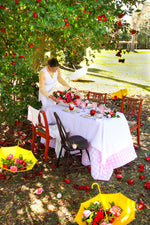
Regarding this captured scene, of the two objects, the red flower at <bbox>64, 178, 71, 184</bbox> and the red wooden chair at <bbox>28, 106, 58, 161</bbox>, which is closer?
the red flower at <bbox>64, 178, 71, 184</bbox>

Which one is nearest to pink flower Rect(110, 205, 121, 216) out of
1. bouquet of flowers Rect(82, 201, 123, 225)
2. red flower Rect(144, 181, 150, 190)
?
bouquet of flowers Rect(82, 201, 123, 225)

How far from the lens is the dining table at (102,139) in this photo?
371cm

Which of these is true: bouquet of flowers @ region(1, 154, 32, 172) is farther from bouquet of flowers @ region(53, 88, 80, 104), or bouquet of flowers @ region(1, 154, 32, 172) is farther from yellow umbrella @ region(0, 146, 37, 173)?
bouquet of flowers @ region(53, 88, 80, 104)

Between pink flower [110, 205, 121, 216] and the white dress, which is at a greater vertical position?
the white dress

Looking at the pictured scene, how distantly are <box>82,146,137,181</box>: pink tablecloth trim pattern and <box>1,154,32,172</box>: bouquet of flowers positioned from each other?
3.37ft

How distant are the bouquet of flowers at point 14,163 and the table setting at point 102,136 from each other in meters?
1.01

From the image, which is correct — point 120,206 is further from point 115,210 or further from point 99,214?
point 99,214

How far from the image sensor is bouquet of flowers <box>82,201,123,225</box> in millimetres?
2295

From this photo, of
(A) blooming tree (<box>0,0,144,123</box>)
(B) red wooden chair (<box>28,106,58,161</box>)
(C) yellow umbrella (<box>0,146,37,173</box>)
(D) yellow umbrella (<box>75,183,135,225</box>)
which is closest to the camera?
(D) yellow umbrella (<box>75,183,135,225</box>)

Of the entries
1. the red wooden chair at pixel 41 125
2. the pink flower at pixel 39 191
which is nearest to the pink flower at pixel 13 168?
the pink flower at pixel 39 191

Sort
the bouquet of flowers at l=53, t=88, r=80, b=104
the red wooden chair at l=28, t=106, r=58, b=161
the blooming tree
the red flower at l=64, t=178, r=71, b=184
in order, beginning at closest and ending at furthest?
the blooming tree, the red flower at l=64, t=178, r=71, b=184, the red wooden chair at l=28, t=106, r=58, b=161, the bouquet of flowers at l=53, t=88, r=80, b=104

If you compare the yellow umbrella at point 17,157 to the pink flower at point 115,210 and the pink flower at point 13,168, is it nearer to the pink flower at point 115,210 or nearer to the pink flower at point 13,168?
the pink flower at point 13,168

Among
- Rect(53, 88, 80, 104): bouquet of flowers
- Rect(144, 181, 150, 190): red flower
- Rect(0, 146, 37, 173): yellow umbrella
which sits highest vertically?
Rect(53, 88, 80, 104): bouquet of flowers

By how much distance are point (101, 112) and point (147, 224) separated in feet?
6.21
